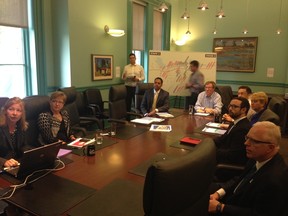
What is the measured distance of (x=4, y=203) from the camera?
4.59 feet

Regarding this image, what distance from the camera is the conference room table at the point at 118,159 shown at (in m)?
1.61

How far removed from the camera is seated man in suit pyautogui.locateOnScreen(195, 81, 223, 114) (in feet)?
13.0

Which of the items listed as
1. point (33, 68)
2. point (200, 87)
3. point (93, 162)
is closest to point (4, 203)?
point (93, 162)

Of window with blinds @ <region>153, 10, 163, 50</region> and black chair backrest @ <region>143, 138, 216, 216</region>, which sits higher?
window with blinds @ <region>153, 10, 163, 50</region>

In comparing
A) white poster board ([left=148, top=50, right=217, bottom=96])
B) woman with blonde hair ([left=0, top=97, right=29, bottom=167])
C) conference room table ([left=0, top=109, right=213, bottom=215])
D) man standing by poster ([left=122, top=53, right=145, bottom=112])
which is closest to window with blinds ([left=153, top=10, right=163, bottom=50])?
white poster board ([left=148, top=50, right=217, bottom=96])

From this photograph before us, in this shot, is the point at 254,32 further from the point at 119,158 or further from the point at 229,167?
the point at 119,158

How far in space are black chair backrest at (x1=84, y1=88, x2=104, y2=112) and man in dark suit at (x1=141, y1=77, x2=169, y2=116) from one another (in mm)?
936

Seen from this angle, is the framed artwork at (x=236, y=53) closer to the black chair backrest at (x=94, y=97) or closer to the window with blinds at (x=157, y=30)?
the window with blinds at (x=157, y=30)

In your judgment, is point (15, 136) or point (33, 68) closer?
point (15, 136)

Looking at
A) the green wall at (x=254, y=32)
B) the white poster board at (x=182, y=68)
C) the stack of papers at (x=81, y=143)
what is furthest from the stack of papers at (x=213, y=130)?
the green wall at (x=254, y=32)

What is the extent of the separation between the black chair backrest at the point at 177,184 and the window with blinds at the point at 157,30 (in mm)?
5907

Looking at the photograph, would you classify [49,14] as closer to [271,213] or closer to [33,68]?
[33,68]

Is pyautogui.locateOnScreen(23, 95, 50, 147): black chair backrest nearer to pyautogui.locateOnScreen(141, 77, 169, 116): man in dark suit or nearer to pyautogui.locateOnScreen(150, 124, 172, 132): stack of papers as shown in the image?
pyautogui.locateOnScreen(150, 124, 172, 132): stack of papers

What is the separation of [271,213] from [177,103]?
19.0 ft
